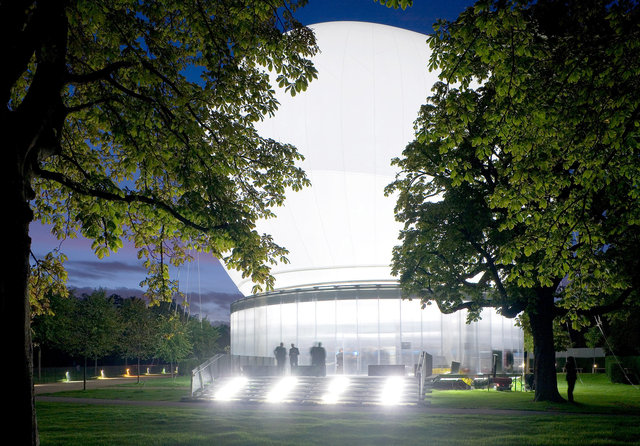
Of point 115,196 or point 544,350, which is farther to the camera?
point 544,350

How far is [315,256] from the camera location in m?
37.8

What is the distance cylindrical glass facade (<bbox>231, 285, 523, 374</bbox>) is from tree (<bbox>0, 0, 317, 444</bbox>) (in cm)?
2509

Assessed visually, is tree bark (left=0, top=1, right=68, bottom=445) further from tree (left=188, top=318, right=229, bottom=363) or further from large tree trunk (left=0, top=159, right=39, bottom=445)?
tree (left=188, top=318, right=229, bottom=363)

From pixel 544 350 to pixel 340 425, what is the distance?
9.12 m

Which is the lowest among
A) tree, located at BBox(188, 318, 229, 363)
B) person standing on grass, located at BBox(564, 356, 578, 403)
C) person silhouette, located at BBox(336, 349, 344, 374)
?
tree, located at BBox(188, 318, 229, 363)

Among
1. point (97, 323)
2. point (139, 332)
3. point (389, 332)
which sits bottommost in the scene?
point (139, 332)

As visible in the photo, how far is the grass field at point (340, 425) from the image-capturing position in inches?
412

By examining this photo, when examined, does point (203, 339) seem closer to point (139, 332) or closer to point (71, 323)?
point (139, 332)

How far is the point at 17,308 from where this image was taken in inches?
221

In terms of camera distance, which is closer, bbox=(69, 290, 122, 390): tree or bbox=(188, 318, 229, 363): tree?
bbox=(69, 290, 122, 390): tree

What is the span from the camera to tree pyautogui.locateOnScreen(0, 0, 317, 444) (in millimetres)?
6102

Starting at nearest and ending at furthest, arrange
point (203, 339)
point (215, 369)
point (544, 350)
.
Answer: point (544, 350) < point (215, 369) < point (203, 339)

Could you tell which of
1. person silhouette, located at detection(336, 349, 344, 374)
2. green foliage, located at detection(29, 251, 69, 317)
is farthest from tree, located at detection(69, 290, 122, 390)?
green foliage, located at detection(29, 251, 69, 317)

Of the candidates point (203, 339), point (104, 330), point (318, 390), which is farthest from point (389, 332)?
point (203, 339)
